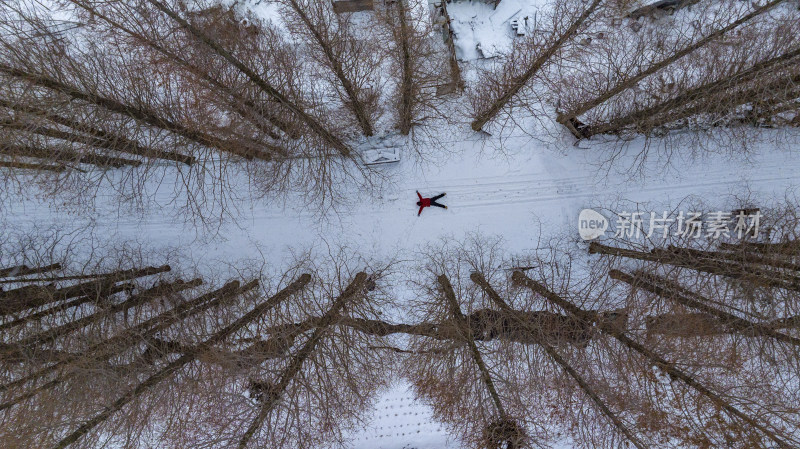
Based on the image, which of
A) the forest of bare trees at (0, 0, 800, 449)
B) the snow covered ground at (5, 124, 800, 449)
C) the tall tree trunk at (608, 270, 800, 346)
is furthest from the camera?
the snow covered ground at (5, 124, 800, 449)

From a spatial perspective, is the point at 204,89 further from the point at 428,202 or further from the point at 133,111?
the point at 428,202

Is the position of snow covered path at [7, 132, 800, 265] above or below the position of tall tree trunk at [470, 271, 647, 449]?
above

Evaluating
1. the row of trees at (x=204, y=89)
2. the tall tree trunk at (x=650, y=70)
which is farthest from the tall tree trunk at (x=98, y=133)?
the tall tree trunk at (x=650, y=70)

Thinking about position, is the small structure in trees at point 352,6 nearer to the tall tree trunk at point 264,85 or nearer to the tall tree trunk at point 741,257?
the tall tree trunk at point 264,85

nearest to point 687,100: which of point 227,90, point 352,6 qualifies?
point 352,6

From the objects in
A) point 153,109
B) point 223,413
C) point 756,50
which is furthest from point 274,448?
point 756,50

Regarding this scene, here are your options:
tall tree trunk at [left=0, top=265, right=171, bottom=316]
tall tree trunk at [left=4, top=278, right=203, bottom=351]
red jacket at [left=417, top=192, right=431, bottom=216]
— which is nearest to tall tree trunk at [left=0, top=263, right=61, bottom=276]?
tall tree trunk at [left=0, top=265, right=171, bottom=316]

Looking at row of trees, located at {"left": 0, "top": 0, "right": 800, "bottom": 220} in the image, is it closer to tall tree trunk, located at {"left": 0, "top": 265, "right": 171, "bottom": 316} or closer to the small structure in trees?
the small structure in trees
